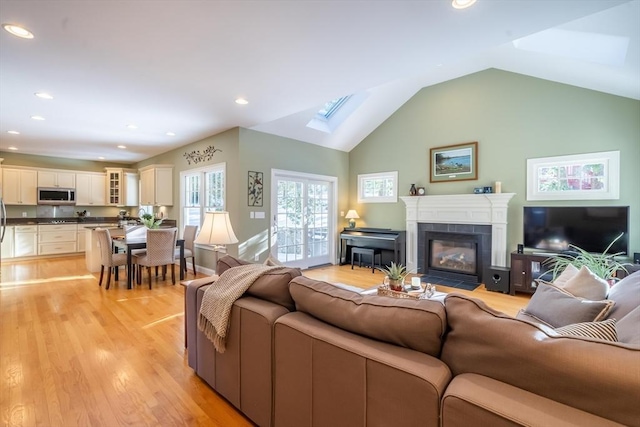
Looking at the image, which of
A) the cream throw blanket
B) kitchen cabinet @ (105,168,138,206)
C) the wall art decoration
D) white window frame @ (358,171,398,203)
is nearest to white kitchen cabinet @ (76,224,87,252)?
kitchen cabinet @ (105,168,138,206)

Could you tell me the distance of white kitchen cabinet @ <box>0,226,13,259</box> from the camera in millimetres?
6352

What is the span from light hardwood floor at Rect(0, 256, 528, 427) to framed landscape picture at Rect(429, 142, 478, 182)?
6.76ft

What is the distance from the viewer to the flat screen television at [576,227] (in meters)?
3.76

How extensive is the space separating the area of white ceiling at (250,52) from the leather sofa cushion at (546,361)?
200cm

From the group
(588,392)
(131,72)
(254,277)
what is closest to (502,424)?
(588,392)

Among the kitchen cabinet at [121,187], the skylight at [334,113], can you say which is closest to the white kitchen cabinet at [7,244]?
the kitchen cabinet at [121,187]

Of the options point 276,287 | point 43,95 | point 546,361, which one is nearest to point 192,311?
point 276,287

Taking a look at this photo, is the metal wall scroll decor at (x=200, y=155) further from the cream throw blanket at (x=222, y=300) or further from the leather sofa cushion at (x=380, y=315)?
the leather sofa cushion at (x=380, y=315)

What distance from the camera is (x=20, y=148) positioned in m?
6.39

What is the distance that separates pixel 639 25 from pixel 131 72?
4417mm

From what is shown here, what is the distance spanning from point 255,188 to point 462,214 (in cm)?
355

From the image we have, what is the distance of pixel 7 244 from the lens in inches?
251

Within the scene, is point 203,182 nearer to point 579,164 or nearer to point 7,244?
point 7,244

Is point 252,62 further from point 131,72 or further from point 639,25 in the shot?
point 639,25
